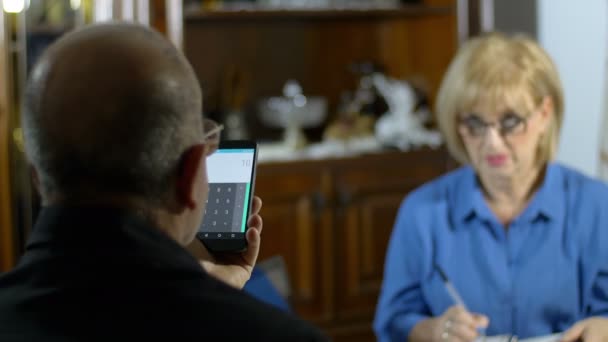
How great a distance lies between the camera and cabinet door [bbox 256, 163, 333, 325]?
2988 millimetres

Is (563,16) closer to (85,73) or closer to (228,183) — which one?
(228,183)

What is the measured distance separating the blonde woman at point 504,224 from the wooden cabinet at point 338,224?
3.77 ft

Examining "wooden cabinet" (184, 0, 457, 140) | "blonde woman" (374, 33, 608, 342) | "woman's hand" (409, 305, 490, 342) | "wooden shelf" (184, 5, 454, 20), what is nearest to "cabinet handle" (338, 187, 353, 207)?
"wooden cabinet" (184, 0, 457, 140)

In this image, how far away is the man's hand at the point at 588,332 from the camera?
1569 mm

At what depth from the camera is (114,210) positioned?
2.36 ft

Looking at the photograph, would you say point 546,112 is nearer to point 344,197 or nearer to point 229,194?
point 229,194

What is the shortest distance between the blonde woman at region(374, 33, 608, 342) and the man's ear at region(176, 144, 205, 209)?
101 centimetres

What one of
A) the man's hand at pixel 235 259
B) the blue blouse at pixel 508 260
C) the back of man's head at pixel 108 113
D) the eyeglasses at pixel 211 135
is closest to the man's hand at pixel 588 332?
the blue blouse at pixel 508 260

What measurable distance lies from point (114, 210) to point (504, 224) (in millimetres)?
1256

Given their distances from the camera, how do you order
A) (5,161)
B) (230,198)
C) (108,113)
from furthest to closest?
(5,161) < (230,198) < (108,113)

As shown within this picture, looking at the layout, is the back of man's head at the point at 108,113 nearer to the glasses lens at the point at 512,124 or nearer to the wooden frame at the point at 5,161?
the glasses lens at the point at 512,124

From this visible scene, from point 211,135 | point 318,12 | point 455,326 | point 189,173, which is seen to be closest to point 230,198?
point 211,135

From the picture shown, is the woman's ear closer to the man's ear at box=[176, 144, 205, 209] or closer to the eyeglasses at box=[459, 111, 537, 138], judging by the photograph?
the eyeglasses at box=[459, 111, 537, 138]

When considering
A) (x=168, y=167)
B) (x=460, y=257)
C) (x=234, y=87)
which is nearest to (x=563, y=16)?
(x=234, y=87)
